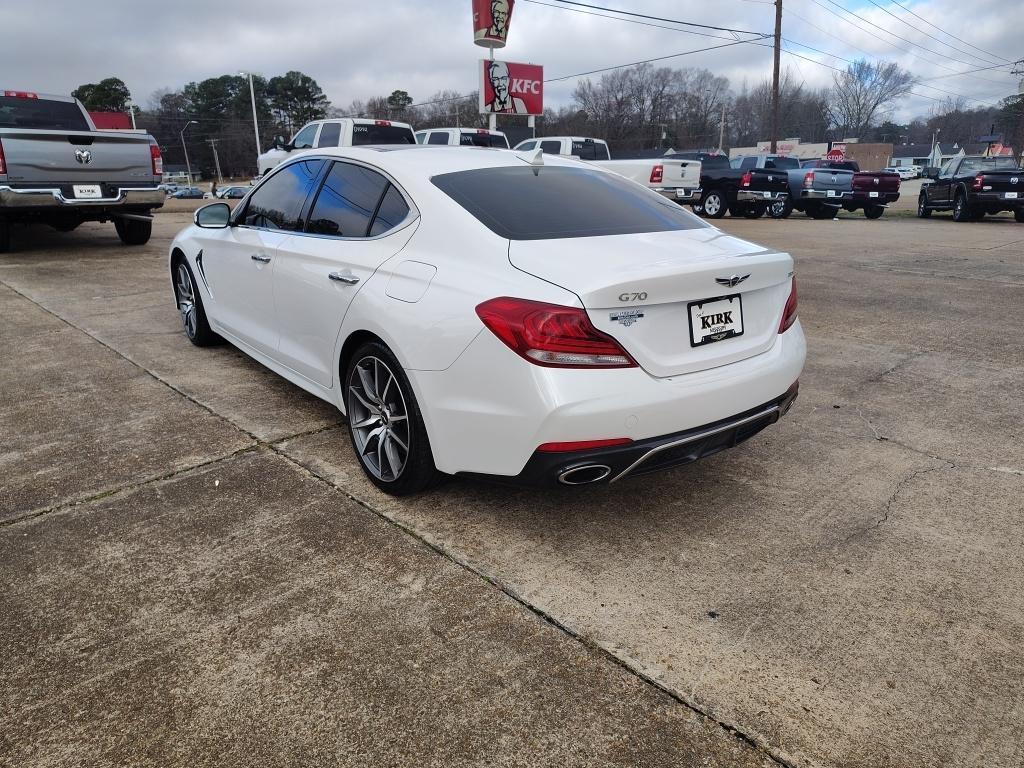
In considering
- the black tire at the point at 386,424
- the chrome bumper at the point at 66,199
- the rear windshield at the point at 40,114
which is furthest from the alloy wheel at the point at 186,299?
the rear windshield at the point at 40,114

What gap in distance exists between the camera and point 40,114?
35.1 ft

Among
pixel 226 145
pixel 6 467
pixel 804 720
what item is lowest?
pixel 804 720

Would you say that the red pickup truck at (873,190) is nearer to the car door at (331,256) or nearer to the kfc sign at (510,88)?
the kfc sign at (510,88)

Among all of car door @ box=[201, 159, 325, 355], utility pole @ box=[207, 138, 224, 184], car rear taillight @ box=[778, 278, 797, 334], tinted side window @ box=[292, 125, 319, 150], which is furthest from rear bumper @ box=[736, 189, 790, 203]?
utility pole @ box=[207, 138, 224, 184]

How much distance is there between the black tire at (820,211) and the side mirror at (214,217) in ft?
61.1

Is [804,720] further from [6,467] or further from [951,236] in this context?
[951,236]

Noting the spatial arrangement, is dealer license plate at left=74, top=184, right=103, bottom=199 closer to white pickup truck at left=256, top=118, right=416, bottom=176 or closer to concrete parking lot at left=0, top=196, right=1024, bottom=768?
white pickup truck at left=256, top=118, right=416, bottom=176

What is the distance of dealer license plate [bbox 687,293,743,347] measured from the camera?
2.76 metres

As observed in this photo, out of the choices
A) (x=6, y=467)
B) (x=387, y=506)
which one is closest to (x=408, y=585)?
(x=387, y=506)

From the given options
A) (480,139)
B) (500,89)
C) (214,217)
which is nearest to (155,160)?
(214,217)

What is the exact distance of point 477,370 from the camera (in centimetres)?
265

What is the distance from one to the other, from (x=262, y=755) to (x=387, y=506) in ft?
4.47

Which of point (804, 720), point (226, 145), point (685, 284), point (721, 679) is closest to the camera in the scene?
point (804, 720)

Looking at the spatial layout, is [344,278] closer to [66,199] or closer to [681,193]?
[66,199]
